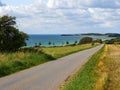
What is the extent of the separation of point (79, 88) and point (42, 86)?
2111 mm

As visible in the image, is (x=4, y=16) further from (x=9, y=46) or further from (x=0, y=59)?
(x=0, y=59)

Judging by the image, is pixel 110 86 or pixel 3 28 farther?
pixel 3 28

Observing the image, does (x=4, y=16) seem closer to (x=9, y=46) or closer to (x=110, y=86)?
(x=9, y=46)

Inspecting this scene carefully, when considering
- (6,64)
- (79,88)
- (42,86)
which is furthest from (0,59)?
(79,88)

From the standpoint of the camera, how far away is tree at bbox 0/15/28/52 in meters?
43.9

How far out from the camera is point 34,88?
1769 cm

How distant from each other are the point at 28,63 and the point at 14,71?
5.76m

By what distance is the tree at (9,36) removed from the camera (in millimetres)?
43938

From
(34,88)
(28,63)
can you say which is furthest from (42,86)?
(28,63)

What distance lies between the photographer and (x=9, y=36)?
44.6 meters

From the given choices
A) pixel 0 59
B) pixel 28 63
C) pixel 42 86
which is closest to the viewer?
pixel 42 86

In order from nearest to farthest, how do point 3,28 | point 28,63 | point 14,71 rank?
point 14,71
point 28,63
point 3,28

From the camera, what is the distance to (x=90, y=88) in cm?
1719

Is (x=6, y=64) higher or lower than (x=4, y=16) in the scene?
lower
